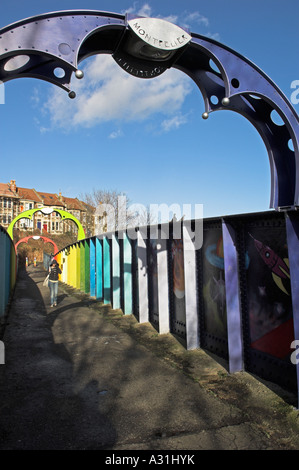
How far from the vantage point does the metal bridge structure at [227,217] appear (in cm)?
354

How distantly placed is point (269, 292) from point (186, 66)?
3463 mm

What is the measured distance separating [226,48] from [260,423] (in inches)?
181

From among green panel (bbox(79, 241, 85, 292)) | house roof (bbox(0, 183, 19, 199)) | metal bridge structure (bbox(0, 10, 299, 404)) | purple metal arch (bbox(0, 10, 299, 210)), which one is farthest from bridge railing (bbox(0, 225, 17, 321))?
house roof (bbox(0, 183, 19, 199))

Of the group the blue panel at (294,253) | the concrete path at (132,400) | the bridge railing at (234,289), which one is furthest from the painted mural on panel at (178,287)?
the blue panel at (294,253)

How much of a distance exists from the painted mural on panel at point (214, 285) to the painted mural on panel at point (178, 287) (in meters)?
0.82

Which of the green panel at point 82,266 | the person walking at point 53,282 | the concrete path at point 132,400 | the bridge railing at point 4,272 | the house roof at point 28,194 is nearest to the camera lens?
the concrete path at point 132,400

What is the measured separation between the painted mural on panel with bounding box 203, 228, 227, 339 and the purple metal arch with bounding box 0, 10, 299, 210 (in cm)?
141

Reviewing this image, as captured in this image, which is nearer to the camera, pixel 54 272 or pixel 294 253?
pixel 294 253

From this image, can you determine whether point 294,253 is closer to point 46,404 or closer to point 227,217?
point 227,217

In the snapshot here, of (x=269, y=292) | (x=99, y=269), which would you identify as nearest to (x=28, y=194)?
(x=99, y=269)

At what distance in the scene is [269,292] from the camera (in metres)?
4.34

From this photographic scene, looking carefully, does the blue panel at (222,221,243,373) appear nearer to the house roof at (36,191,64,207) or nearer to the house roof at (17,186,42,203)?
the house roof at (17,186,42,203)

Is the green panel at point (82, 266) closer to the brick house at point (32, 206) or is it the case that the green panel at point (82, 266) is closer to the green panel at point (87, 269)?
the green panel at point (87, 269)
